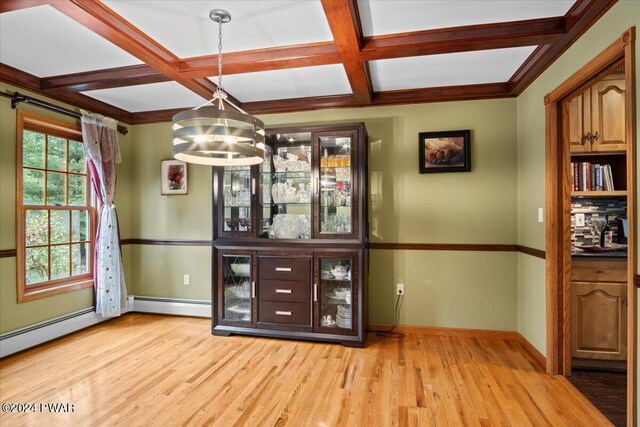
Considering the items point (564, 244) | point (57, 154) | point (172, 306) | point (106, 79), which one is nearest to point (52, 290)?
point (172, 306)

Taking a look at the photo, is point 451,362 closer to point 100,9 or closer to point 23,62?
point 100,9

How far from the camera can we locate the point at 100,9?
1973 millimetres

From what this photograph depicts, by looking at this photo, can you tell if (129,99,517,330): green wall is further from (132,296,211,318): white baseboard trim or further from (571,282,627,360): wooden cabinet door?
(132,296,211,318): white baseboard trim

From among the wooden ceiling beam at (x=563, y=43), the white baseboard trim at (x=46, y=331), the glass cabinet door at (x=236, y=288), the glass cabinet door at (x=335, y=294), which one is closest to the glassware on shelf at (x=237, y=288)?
the glass cabinet door at (x=236, y=288)

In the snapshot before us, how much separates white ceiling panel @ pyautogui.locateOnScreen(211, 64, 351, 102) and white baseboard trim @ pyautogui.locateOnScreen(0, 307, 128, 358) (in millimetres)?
2796

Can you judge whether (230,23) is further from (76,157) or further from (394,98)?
(76,157)

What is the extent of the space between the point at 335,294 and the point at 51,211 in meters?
2.94

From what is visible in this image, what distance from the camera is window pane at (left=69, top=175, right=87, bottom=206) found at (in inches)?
139

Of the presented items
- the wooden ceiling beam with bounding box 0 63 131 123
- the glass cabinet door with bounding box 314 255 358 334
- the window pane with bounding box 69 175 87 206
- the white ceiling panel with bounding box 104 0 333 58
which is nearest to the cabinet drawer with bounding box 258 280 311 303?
the glass cabinet door with bounding box 314 255 358 334

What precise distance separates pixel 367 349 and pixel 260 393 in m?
1.11

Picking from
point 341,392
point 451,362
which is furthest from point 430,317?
point 341,392

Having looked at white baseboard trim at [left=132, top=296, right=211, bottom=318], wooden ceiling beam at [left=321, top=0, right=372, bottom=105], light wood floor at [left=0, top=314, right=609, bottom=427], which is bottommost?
light wood floor at [left=0, top=314, right=609, bottom=427]

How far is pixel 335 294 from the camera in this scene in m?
3.23

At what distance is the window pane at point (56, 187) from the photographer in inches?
130
